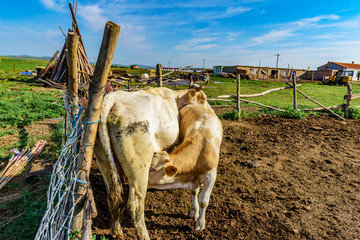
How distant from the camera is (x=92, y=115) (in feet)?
7.63

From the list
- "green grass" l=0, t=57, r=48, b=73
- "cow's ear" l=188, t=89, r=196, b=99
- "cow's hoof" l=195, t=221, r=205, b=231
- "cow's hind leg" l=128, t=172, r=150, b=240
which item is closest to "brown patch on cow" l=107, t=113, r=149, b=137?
"cow's hind leg" l=128, t=172, r=150, b=240

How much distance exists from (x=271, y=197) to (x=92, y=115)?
3.78m

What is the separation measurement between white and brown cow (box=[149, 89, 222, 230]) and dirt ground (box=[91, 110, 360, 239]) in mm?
508

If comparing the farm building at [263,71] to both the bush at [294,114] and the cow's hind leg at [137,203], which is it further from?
the cow's hind leg at [137,203]

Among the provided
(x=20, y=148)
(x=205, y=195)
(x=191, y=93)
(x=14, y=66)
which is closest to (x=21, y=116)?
(x=20, y=148)

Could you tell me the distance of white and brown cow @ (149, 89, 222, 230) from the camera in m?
3.04

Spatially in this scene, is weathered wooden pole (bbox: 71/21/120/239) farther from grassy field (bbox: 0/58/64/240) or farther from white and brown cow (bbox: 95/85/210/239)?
grassy field (bbox: 0/58/64/240)

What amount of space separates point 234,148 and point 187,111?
3008mm

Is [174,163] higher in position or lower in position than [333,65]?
lower

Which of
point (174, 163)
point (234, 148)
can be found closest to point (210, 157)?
point (174, 163)

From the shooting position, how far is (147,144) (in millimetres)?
2908

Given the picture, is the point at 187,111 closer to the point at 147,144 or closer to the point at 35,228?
the point at 147,144

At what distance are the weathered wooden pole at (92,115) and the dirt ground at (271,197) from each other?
1009mm

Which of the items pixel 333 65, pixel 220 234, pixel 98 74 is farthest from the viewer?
pixel 333 65
